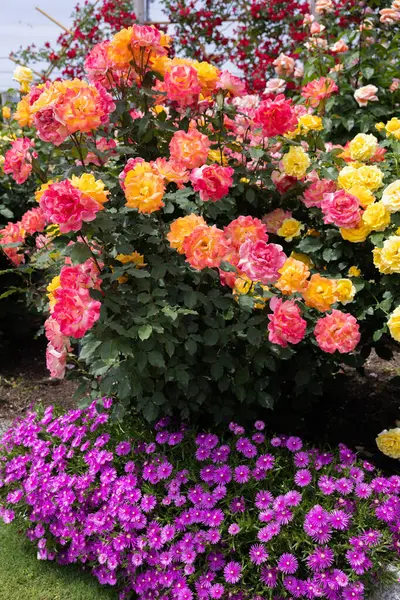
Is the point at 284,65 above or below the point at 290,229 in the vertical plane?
above

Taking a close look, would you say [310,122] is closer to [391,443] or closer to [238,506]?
[391,443]

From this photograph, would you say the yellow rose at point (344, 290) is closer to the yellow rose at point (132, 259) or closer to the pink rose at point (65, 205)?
the yellow rose at point (132, 259)

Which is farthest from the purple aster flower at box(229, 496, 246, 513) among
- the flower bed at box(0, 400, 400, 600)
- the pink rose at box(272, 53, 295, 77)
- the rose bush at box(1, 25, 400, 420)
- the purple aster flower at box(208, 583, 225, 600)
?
the pink rose at box(272, 53, 295, 77)

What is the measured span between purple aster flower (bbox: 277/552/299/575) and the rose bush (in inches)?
21.0

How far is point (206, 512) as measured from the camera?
208 cm

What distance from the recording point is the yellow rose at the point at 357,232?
2260mm

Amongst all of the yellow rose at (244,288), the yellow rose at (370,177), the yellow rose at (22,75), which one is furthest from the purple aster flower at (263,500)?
the yellow rose at (22,75)

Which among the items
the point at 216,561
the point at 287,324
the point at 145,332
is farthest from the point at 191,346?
the point at 216,561

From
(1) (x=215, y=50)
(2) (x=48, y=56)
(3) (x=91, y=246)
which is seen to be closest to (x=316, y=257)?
(3) (x=91, y=246)

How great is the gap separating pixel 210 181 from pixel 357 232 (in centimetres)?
62

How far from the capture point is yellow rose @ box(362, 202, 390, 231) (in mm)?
2234

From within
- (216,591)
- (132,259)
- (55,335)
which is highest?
(132,259)

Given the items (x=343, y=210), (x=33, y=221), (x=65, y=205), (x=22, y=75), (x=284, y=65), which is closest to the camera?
(x=65, y=205)

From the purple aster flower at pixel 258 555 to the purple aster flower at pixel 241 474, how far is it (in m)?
0.23
